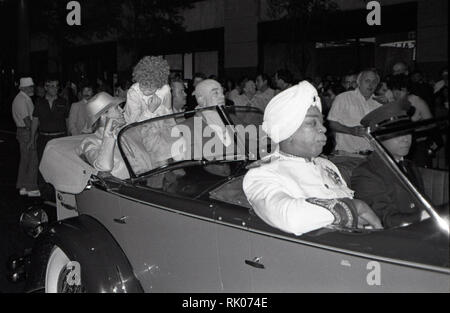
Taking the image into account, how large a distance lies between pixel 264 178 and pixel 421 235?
78 centimetres

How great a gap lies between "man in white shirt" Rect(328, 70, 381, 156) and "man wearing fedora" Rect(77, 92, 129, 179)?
130 inches

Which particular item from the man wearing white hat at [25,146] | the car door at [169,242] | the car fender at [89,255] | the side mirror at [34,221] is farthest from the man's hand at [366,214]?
the man wearing white hat at [25,146]

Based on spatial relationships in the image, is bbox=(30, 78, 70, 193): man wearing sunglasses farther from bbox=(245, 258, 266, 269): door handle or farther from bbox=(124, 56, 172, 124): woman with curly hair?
bbox=(245, 258, 266, 269): door handle

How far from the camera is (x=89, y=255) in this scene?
333 cm

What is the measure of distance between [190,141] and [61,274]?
127 centimetres

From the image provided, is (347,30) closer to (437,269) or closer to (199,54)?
(199,54)

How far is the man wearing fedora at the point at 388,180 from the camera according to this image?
108 inches

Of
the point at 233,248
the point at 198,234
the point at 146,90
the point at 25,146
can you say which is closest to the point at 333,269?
the point at 233,248

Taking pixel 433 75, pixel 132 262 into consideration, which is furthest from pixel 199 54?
pixel 132 262

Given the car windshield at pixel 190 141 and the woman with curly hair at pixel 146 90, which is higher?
the woman with curly hair at pixel 146 90

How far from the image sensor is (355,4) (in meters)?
16.5

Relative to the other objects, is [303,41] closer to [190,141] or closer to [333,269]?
[190,141]

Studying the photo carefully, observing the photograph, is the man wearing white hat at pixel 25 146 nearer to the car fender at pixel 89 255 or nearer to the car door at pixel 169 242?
the car fender at pixel 89 255

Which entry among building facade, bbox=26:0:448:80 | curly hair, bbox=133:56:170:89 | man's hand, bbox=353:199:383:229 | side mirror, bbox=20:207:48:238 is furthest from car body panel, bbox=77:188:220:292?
building facade, bbox=26:0:448:80
